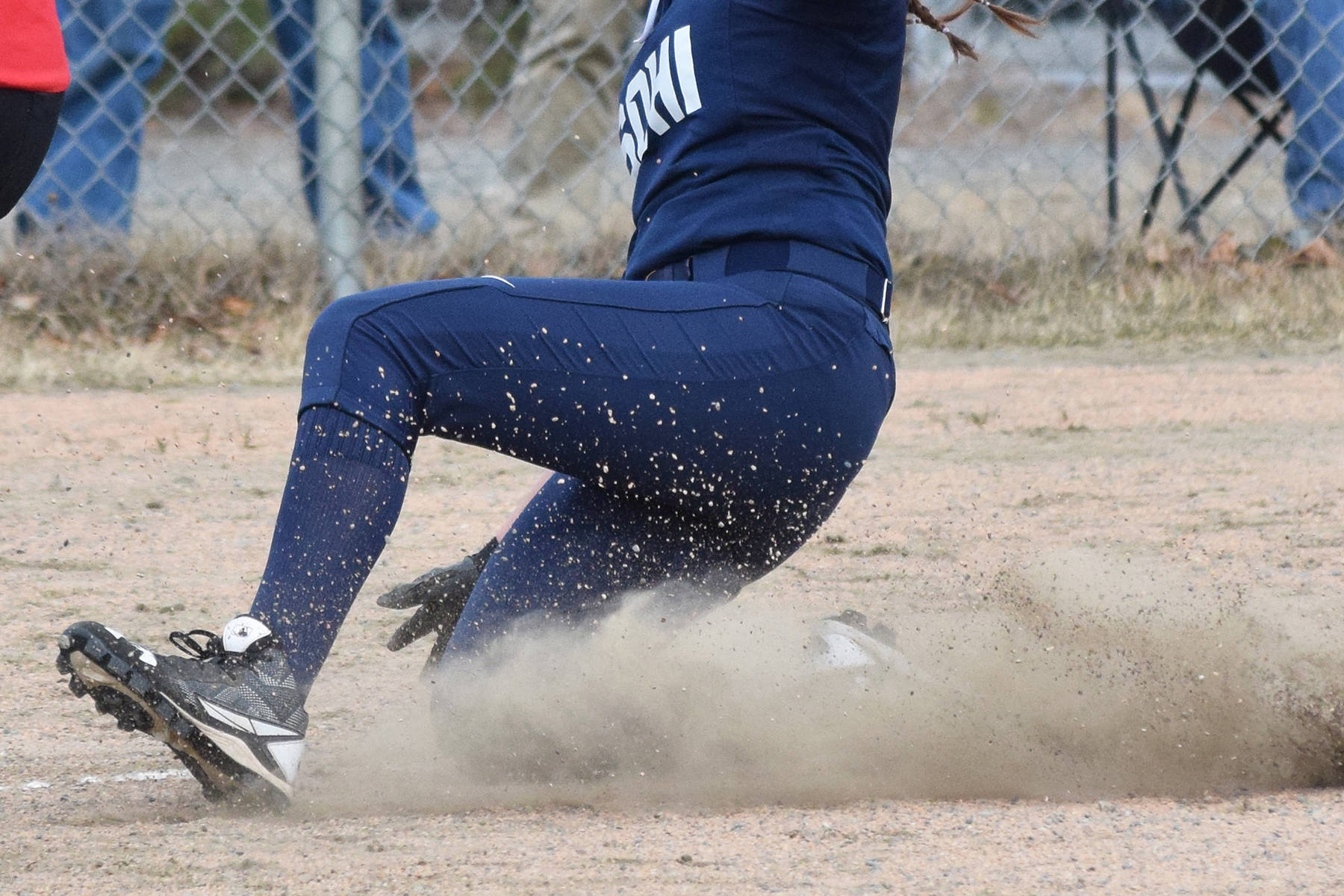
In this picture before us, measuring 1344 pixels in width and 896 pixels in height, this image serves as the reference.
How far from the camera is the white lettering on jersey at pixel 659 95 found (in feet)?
7.70

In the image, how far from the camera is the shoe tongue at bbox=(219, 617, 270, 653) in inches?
81.8

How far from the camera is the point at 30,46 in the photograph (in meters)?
2.76

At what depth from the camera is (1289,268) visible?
5504 mm

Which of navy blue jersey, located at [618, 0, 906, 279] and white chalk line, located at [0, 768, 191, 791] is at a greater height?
navy blue jersey, located at [618, 0, 906, 279]

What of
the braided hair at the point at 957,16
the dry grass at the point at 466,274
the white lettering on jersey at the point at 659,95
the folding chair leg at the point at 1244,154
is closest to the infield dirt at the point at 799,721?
the white lettering on jersey at the point at 659,95

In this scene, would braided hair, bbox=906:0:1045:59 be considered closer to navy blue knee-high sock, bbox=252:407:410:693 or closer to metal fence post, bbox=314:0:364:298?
navy blue knee-high sock, bbox=252:407:410:693

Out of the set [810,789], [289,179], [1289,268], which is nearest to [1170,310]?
[1289,268]

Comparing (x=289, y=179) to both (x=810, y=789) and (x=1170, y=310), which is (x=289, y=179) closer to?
(x=1170, y=310)

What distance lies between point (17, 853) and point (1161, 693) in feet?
4.89


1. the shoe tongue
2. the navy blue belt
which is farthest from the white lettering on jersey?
the shoe tongue

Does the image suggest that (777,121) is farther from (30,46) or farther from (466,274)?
(466,274)

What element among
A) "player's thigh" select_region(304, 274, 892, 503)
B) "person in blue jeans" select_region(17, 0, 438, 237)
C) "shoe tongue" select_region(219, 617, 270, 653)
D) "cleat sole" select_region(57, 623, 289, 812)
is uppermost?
"player's thigh" select_region(304, 274, 892, 503)

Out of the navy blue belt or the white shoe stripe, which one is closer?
the white shoe stripe

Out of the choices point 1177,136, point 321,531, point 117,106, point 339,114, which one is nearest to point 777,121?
point 321,531
